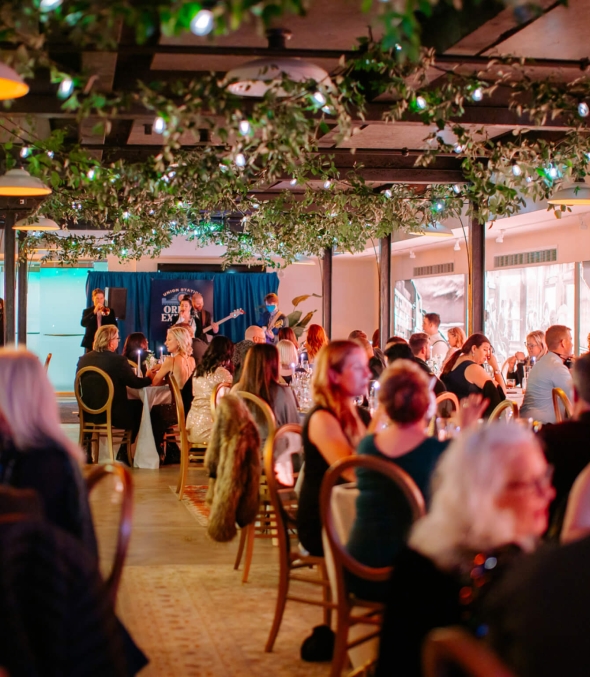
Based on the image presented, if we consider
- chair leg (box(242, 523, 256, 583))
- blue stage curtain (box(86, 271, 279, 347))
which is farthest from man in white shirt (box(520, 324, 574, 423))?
blue stage curtain (box(86, 271, 279, 347))

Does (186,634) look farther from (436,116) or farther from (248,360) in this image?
(436,116)

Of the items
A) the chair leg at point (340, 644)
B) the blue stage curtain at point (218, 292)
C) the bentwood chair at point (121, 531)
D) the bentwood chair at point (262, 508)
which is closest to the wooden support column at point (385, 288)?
the blue stage curtain at point (218, 292)

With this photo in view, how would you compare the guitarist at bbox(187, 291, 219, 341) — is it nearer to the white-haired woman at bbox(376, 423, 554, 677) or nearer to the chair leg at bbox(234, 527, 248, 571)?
the chair leg at bbox(234, 527, 248, 571)

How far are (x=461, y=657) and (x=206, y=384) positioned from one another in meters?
6.02

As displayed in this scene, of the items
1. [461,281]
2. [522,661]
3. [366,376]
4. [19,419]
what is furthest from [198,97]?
[461,281]

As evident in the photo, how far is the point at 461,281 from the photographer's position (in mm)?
17062

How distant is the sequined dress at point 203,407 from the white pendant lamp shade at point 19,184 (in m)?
1.89

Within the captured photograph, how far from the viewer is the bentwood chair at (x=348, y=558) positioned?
2.68m

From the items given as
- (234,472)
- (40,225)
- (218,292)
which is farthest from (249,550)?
(218,292)

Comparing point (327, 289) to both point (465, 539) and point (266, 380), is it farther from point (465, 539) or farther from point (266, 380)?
point (465, 539)

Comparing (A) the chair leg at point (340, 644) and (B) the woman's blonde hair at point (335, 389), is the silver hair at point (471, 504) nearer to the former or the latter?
(A) the chair leg at point (340, 644)

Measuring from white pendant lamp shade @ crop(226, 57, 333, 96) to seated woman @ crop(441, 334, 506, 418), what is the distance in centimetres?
323

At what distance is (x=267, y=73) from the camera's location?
4484 mm

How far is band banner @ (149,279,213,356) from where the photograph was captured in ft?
57.5
